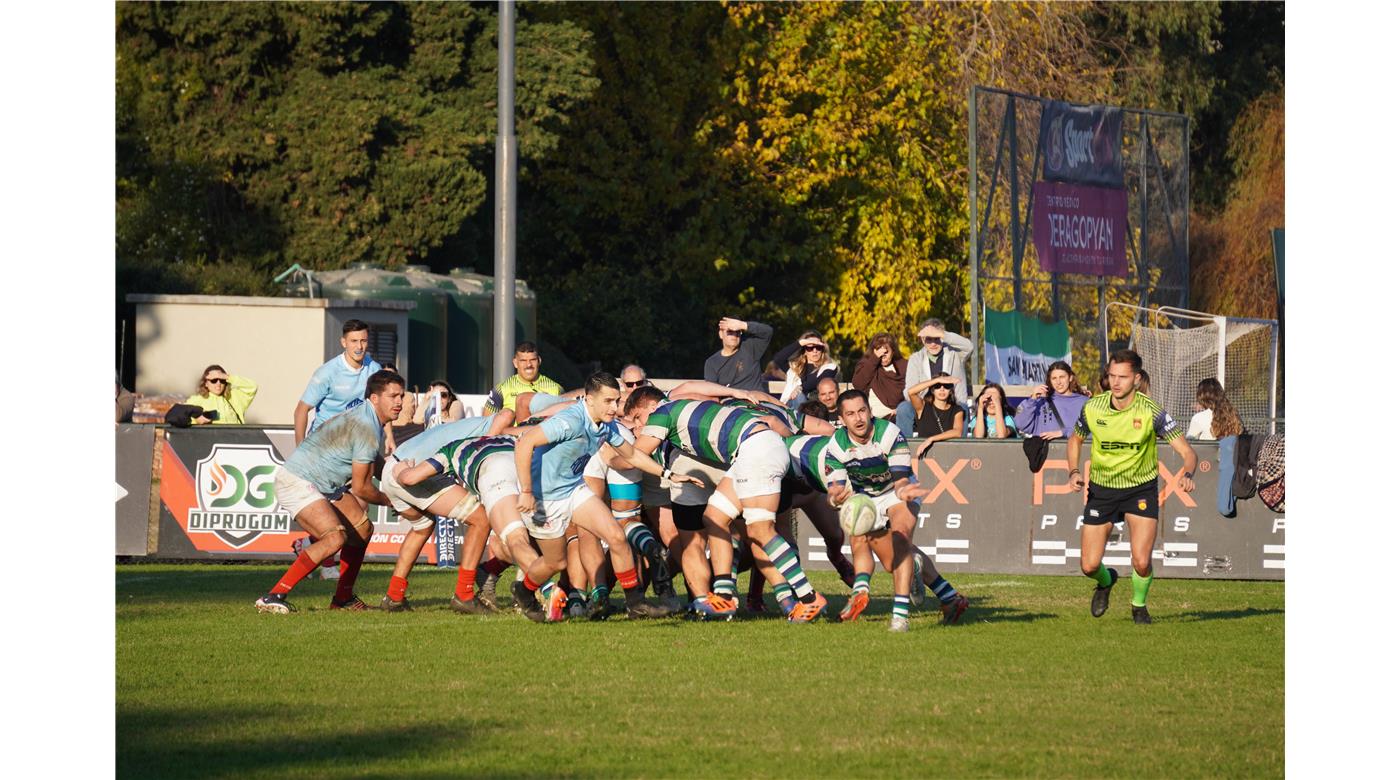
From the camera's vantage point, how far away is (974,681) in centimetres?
1034

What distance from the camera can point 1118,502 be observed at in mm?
13867

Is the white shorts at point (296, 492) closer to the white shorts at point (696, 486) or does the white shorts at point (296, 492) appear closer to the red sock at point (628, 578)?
the red sock at point (628, 578)

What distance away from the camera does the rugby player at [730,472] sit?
13164 millimetres

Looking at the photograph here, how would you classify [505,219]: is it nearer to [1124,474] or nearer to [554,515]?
[554,515]

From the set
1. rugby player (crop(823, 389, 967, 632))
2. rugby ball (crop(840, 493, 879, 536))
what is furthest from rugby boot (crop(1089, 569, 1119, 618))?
rugby ball (crop(840, 493, 879, 536))

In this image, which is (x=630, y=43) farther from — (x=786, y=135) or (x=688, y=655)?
(x=688, y=655)

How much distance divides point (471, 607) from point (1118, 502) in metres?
4.58

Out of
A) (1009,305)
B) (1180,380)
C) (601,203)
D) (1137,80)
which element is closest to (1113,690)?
(1009,305)

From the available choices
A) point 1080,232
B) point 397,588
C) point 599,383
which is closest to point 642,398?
point 599,383

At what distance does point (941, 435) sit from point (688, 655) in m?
7.54

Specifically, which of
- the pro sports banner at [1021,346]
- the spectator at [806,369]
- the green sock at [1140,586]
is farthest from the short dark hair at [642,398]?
the pro sports banner at [1021,346]

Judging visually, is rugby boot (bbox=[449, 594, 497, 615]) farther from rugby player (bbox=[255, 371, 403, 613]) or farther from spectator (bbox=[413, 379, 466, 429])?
spectator (bbox=[413, 379, 466, 429])

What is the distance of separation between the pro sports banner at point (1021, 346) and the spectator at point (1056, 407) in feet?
12.3

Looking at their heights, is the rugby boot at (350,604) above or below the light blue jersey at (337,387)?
below
